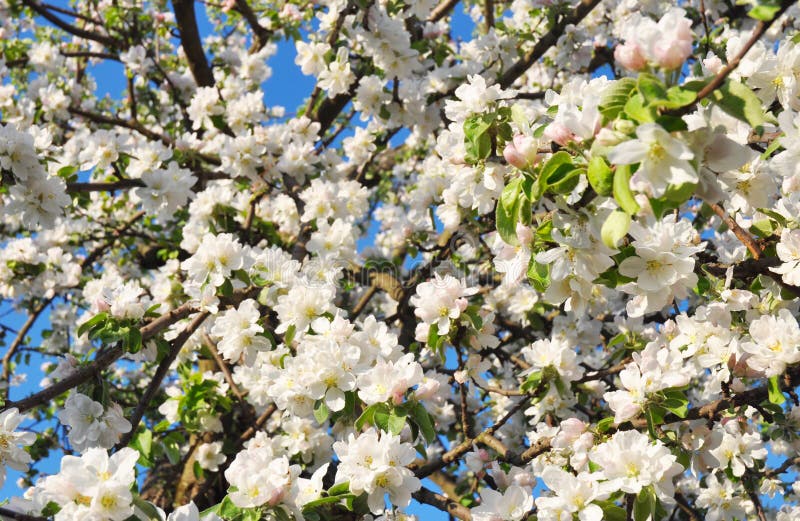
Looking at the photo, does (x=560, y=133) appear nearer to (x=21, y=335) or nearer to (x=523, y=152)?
(x=523, y=152)

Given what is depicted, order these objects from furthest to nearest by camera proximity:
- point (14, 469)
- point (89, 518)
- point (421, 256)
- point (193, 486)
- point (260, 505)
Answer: point (421, 256) < point (193, 486) < point (14, 469) < point (260, 505) < point (89, 518)

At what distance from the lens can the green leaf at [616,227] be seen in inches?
47.3

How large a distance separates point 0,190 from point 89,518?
6.91ft

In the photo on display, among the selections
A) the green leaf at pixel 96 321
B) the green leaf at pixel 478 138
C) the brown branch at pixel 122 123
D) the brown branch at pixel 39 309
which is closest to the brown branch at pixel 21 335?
the brown branch at pixel 39 309

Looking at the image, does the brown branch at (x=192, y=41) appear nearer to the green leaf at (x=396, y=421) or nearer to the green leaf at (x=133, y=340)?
the green leaf at (x=133, y=340)

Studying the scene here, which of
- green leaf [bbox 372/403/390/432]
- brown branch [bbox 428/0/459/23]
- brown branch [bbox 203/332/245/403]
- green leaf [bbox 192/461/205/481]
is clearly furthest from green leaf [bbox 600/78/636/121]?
brown branch [bbox 428/0/459/23]

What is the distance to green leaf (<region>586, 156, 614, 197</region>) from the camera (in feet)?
3.97

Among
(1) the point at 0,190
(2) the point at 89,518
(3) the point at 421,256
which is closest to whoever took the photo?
(2) the point at 89,518

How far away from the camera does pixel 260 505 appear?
1.58 meters

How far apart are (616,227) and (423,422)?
851mm

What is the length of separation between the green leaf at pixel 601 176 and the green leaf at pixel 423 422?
2.84 feet

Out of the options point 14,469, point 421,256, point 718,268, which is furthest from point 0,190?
point 718,268

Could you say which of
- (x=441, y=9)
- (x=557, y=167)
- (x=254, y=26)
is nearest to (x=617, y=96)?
(x=557, y=167)

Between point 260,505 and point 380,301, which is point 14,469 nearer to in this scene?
point 260,505
